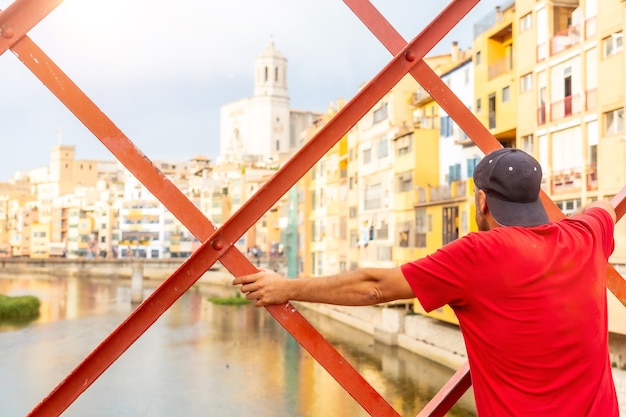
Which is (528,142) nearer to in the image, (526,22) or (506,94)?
(506,94)

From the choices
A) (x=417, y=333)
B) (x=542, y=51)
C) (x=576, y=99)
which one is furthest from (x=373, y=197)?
(x=576, y=99)

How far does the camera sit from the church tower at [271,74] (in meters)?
107

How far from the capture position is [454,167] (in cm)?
2061

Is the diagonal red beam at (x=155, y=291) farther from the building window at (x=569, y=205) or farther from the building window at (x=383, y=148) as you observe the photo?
the building window at (x=383, y=148)

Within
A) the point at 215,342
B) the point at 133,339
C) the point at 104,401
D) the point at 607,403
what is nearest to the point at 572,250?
the point at 607,403

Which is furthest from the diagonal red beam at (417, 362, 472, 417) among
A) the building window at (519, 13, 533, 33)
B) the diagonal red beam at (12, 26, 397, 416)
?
the building window at (519, 13, 533, 33)

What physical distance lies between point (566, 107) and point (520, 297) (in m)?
14.4

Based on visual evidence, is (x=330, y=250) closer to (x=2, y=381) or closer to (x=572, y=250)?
(x=2, y=381)

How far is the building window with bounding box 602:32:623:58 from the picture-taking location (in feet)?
43.1

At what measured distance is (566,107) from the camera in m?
14.9

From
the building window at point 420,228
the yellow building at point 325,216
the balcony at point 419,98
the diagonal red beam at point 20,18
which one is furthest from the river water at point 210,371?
the diagonal red beam at point 20,18

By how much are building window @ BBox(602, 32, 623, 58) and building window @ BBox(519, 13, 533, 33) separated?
2.90 meters

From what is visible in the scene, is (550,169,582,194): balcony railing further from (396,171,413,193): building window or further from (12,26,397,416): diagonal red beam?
(12,26,397,416): diagonal red beam

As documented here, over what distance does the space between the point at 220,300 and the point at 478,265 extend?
133ft
